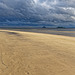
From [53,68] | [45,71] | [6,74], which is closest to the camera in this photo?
[6,74]

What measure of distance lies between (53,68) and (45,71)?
2.16ft

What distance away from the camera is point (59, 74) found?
525 cm

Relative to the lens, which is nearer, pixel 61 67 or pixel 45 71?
pixel 45 71

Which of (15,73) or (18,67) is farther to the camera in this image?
(18,67)

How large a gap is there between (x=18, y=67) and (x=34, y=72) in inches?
47.1

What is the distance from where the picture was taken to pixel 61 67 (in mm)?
6148

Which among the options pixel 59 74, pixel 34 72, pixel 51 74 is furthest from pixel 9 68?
pixel 59 74

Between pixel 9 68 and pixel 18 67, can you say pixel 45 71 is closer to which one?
pixel 18 67

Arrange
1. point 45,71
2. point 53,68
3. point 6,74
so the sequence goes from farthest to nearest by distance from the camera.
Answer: point 53,68 < point 45,71 < point 6,74

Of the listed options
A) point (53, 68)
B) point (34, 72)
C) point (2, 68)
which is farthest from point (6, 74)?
point (53, 68)

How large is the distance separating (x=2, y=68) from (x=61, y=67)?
145 inches

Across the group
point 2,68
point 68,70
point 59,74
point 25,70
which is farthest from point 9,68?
point 68,70

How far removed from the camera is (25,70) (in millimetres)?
5680

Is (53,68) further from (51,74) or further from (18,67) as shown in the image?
(18,67)
